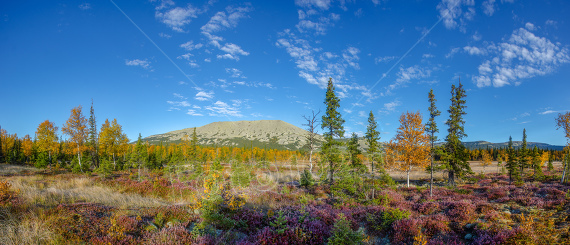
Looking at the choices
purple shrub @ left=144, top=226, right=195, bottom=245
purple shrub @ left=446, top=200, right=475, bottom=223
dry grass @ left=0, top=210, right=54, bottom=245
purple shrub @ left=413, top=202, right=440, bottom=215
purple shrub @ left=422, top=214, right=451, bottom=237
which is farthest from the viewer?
purple shrub @ left=413, top=202, right=440, bottom=215

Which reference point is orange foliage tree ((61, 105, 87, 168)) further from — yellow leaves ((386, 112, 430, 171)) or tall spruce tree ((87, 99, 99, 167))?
yellow leaves ((386, 112, 430, 171))

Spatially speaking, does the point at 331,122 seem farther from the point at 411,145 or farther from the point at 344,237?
the point at 344,237

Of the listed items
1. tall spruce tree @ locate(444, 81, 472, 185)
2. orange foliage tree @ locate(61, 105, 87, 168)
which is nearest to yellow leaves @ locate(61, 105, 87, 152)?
orange foliage tree @ locate(61, 105, 87, 168)

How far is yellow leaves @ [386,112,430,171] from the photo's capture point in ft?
80.4

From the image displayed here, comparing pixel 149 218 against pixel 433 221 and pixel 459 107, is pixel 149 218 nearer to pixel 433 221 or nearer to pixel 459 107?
pixel 433 221

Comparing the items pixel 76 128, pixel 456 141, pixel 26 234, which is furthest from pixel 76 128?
pixel 456 141

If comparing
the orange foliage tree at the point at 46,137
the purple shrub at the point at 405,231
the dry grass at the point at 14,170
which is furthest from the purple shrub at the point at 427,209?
the orange foliage tree at the point at 46,137

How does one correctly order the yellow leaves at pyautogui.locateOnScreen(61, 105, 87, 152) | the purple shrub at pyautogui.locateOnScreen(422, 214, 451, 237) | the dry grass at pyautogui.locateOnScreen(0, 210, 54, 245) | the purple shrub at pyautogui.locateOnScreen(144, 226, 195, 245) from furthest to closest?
the yellow leaves at pyautogui.locateOnScreen(61, 105, 87, 152)
the purple shrub at pyautogui.locateOnScreen(422, 214, 451, 237)
the purple shrub at pyautogui.locateOnScreen(144, 226, 195, 245)
the dry grass at pyautogui.locateOnScreen(0, 210, 54, 245)

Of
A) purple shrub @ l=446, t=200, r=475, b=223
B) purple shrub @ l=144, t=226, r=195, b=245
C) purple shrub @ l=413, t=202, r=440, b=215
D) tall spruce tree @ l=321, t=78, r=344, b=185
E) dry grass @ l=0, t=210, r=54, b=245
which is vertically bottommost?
purple shrub @ l=413, t=202, r=440, b=215

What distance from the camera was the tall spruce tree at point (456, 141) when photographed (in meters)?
25.7

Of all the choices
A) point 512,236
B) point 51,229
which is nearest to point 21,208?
→ point 51,229

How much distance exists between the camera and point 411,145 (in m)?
25.0

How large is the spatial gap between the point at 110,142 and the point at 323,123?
43.7m

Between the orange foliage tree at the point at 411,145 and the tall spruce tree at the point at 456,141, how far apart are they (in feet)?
11.6
